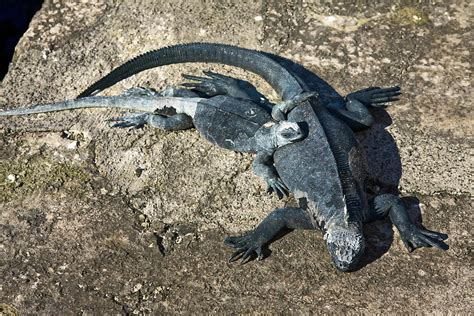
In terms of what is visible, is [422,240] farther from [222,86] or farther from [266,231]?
[222,86]

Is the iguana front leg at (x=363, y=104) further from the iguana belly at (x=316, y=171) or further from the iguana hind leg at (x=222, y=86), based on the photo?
the iguana hind leg at (x=222, y=86)

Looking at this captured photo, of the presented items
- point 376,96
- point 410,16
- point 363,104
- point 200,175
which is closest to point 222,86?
point 200,175

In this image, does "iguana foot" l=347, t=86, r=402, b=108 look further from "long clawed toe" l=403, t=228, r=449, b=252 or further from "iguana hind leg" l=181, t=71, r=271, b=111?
"long clawed toe" l=403, t=228, r=449, b=252

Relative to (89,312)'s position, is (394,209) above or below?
above

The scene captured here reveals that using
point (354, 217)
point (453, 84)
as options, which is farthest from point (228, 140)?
point (453, 84)

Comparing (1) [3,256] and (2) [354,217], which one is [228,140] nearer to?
(2) [354,217]

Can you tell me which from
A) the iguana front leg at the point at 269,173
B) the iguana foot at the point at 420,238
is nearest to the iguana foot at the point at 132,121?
the iguana front leg at the point at 269,173
